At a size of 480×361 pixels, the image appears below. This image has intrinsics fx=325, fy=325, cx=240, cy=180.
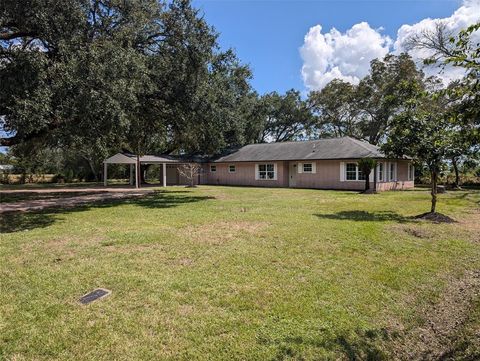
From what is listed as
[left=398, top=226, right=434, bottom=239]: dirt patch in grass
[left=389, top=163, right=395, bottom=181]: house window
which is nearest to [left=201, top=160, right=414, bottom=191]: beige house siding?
[left=389, top=163, right=395, bottom=181]: house window

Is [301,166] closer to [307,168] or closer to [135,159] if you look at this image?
[307,168]

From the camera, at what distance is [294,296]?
14.0ft

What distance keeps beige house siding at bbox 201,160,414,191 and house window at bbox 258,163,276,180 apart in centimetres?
35

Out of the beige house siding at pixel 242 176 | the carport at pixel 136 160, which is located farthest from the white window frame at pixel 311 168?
the carport at pixel 136 160

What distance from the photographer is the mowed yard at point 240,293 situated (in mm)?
3219

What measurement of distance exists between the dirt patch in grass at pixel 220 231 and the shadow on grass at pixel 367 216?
8.62 feet

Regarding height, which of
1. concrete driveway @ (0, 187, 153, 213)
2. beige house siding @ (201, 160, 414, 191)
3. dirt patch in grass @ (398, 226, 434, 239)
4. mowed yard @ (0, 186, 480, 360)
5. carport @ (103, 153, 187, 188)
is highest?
carport @ (103, 153, 187, 188)

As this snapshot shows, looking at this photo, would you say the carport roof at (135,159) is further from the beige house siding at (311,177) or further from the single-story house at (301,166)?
the beige house siding at (311,177)

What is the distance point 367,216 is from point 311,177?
46.3 ft

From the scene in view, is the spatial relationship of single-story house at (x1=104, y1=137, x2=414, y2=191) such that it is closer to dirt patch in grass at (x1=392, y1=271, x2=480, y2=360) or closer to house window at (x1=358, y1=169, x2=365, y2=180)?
house window at (x1=358, y1=169, x2=365, y2=180)

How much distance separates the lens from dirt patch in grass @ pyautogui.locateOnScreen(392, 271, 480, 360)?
3230mm

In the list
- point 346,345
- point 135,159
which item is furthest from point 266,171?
point 346,345

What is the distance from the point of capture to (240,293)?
4.33 meters

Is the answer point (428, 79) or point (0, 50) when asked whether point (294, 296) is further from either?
point (428, 79)
